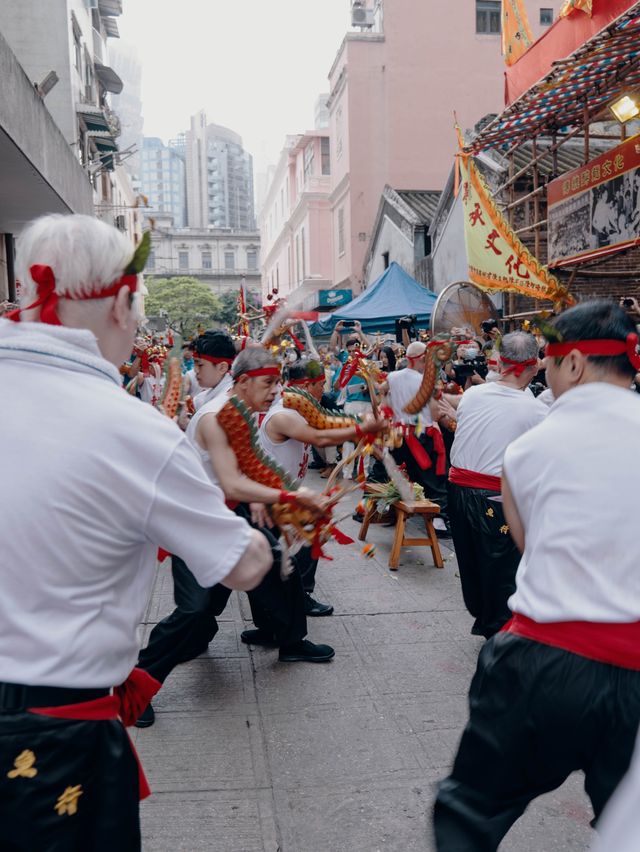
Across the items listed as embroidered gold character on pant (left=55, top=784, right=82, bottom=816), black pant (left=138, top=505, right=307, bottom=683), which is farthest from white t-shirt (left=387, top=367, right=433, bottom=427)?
embroidered gold character on pant (left=55, top=784, right=82, bottom=816)

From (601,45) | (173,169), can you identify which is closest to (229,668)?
(601,45)

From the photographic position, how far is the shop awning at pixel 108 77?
28.8m

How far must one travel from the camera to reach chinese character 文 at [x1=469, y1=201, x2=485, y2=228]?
9.31m

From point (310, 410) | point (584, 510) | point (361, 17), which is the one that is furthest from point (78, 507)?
point (361, 17)

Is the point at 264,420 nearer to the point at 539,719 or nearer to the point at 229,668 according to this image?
the point at 229,668

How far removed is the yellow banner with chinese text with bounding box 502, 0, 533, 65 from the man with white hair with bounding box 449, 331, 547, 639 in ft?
23.3

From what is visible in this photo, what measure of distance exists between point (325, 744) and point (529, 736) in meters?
1.80

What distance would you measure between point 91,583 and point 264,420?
3.15 metres

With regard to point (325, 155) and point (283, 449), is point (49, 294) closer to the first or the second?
point (283, 449)

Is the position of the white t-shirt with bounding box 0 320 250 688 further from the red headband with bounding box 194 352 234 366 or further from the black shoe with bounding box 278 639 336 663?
the red headband with bounding box 194 352 234 366

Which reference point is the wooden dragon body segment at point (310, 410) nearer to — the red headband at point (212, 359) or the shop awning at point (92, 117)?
the red headband at point (212, 359)

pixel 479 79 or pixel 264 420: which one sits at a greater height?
pixel 479 79

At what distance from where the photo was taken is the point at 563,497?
2057mm

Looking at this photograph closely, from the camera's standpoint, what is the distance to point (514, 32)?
407 inches
